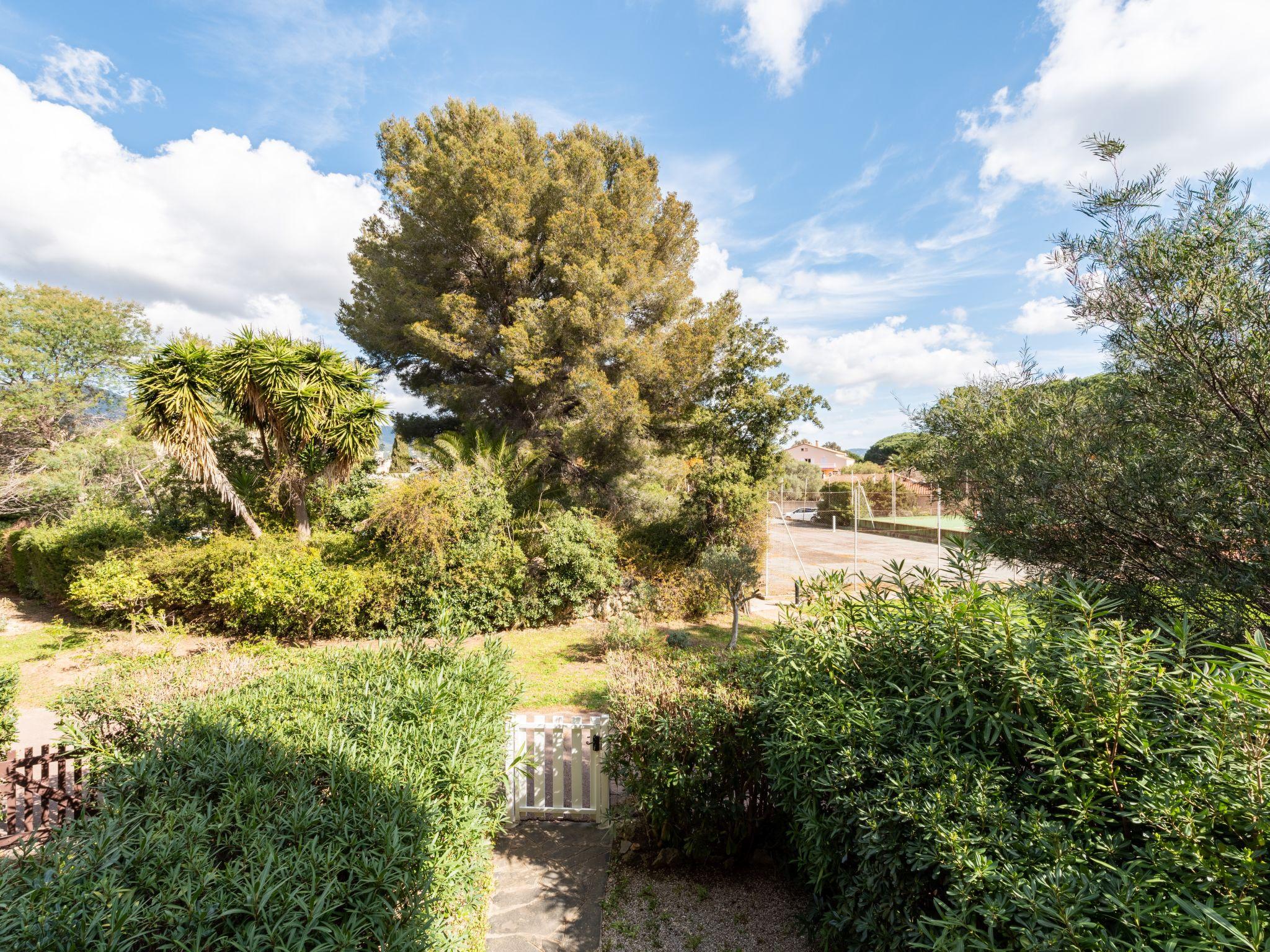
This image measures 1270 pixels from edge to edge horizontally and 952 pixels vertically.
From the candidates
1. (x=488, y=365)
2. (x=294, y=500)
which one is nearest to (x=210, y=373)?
(x=294, y=500)

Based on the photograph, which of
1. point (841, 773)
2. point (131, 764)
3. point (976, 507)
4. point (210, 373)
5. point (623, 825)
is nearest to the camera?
point (841, 773)

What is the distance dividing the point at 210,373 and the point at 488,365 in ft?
17.1

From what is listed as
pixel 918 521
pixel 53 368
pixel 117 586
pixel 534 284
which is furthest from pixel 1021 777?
pixel 918 521

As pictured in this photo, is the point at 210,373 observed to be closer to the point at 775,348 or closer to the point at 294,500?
the point at 294,500

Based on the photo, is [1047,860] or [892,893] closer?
[1047,860]

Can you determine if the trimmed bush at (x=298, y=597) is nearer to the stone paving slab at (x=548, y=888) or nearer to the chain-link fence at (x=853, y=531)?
the stone paving slab at (x=548, y=888)

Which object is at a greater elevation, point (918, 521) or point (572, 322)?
point (572, 322)

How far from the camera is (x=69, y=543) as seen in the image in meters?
10.1

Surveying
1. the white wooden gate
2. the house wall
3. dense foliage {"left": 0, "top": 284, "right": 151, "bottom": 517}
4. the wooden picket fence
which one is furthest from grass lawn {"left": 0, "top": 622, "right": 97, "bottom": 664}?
the house wall

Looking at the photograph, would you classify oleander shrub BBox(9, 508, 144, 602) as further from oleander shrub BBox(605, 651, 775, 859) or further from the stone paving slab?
oleander shrub BBox(605, 651, 775, 859)

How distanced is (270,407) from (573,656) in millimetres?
6693

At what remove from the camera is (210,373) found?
8273 mm

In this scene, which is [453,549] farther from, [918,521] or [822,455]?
[822,455]

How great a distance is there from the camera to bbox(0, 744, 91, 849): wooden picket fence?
139 inches
